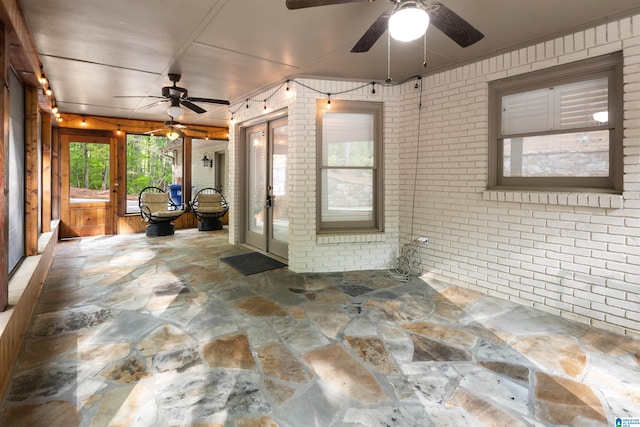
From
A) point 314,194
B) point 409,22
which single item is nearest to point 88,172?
point 314,194

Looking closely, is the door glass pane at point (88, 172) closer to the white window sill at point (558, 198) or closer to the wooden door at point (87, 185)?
the wooden door at point (87, 185)

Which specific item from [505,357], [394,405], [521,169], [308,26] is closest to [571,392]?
[505,357]

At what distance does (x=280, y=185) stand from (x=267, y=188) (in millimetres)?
317

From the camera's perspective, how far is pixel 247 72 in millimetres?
4109

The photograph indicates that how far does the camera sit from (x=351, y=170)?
14.6 feet

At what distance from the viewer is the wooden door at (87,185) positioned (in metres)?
6.62

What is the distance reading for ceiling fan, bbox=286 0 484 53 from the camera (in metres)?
1.75

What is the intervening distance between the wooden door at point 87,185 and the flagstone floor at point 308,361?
3.83 metres

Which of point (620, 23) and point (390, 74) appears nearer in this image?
point (620, 23)

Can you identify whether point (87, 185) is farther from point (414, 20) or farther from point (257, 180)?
point (414, 20)

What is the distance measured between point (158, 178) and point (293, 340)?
634 inches

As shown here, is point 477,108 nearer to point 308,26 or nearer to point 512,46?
point 512,46

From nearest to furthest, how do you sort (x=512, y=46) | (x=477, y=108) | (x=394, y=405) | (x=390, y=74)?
(x=394, y=405) < (x=512, y=46) < (x=477, y=108) < (x=390, y=74)

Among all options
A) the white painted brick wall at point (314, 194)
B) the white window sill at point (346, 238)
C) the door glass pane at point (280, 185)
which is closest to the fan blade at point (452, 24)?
the white painted brick wall at point (314, 194)
